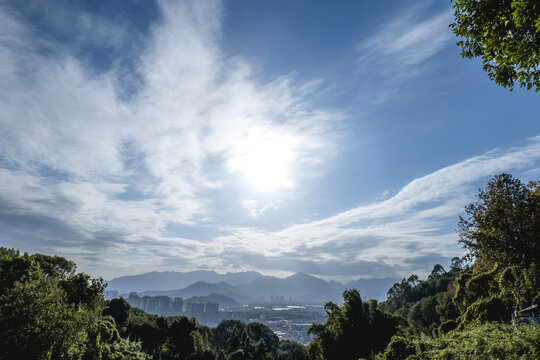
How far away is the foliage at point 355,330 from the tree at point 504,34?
67.1 feet

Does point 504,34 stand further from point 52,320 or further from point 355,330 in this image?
point 355,330

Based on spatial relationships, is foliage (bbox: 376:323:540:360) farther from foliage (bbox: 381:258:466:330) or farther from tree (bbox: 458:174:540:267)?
foliage (bbox: 381:258:466:330)

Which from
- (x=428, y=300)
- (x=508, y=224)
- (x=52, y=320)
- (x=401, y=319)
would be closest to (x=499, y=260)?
(x=508, y=224)

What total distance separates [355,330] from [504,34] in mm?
22039

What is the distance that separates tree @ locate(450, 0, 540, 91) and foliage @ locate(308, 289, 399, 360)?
20460 mm

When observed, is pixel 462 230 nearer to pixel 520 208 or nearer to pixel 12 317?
pixel 520 208

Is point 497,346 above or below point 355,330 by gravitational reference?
above

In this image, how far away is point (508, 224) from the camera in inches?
611

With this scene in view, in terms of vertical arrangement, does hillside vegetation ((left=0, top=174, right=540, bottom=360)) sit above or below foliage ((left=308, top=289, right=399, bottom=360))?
above

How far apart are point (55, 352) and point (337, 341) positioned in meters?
18.8

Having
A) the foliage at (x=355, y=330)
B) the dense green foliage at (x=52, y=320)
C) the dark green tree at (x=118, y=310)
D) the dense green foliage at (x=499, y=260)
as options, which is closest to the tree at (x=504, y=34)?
the dense green foliage at (x=499, y=260)

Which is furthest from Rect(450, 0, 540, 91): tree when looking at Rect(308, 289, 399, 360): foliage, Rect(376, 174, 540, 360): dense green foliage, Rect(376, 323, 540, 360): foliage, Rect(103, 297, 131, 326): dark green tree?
Rect(103, 297, 131, 326): dark green tree

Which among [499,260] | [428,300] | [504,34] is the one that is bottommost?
[428,300]

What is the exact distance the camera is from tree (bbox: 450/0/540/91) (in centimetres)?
477
